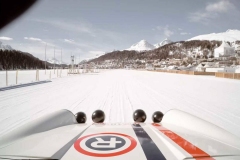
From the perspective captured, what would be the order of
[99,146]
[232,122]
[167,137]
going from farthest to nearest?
[232,122] < [167,137] < [99,146]

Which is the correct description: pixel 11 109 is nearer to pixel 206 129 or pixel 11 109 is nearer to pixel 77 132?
pixel 77 132

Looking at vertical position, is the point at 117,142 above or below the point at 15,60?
below

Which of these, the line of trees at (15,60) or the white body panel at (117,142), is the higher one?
the line of trees at (15,60)

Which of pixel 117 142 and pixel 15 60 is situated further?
pixel 15 60

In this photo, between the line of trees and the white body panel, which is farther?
the line of trees

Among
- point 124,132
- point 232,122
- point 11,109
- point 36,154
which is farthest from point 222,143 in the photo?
point 11,109

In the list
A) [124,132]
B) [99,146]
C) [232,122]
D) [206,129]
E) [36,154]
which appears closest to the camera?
[36,154]

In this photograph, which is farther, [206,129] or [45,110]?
[45,110]

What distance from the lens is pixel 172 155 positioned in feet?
4.75

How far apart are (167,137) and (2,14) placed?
241 inches

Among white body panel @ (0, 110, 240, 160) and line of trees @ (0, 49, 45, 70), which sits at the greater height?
line of trees @ (0, 49, 45, 70)

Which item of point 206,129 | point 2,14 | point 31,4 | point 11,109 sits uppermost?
point 31,4

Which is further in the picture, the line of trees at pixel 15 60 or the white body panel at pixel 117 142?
the line of trees at pixel 15 60

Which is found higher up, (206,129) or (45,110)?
(206,129)
